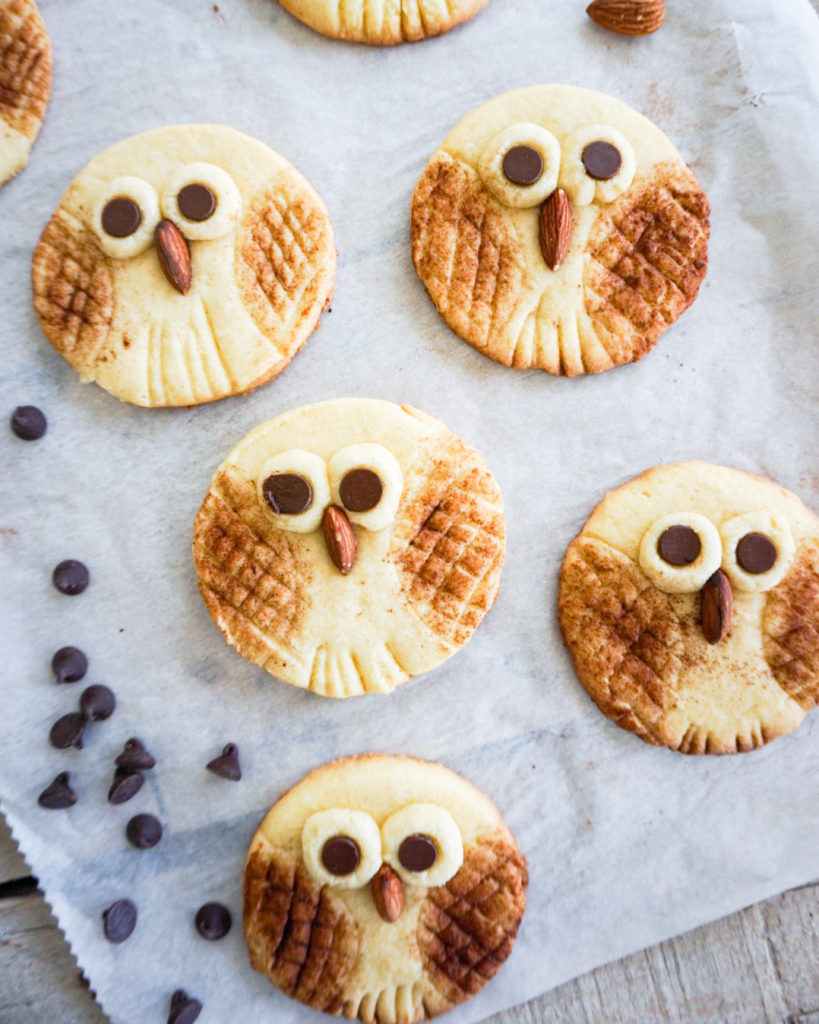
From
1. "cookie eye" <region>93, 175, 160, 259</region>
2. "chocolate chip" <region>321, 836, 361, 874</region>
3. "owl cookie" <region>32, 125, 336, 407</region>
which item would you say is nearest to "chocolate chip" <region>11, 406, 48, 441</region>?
"owl cookie" <region>32, 125, 336, 407</region>

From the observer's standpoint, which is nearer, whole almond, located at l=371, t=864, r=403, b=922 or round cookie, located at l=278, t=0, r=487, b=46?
whole almond, located at l=371, t=864, r=403, b=922

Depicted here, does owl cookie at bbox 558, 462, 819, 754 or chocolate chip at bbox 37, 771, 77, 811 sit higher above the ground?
owl cookie at bbox 558, 462, 819, 754

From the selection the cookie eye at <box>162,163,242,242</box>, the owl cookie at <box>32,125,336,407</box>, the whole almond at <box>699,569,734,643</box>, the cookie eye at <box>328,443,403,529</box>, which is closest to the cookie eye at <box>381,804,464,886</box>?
the cookie eye at <box>328,443,403,529</box>

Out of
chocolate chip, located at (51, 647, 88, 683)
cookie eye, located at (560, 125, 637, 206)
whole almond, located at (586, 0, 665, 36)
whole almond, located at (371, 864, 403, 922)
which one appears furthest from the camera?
whole almond, located at (586, 0, 665, 36)

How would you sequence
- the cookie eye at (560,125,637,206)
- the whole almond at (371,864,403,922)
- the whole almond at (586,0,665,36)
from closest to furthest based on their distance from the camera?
the whole almond at (371,864,403,922) → the cookie eye at (560,125,637,206) → the whole almond at (586,0,665,36)

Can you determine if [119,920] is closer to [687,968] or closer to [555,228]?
[687,968]

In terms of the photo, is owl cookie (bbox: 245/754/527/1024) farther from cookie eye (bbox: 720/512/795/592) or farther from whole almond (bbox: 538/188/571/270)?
whole almond (bbox: 538/188/571/270)

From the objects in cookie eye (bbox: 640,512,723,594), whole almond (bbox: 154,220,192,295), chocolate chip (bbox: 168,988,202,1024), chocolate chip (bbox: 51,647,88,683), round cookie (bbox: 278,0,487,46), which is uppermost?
round cookie (bbox: 278,0,487,46)

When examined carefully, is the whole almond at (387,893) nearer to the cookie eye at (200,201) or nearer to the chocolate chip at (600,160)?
the cookie eye at (200,201)
